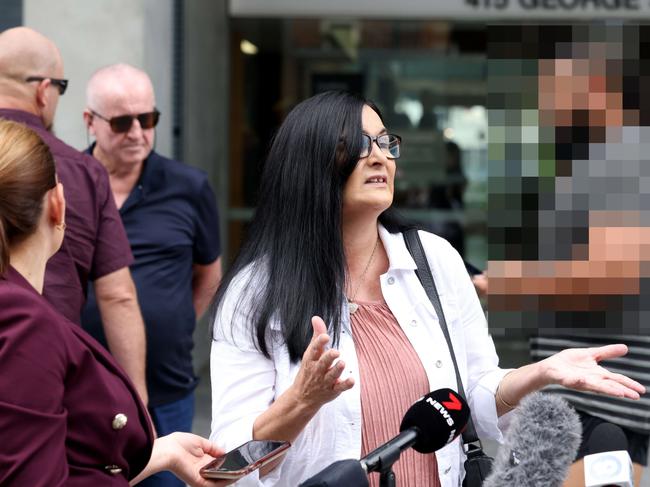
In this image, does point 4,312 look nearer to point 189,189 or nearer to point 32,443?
point 32,443

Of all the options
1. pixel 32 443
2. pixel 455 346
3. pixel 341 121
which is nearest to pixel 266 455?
pixel 32 443

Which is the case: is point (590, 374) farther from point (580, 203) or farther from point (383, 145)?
point (383, 145)

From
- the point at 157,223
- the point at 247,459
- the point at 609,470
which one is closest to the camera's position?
the point at 609,470

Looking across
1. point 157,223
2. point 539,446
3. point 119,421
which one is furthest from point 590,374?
point 157,223

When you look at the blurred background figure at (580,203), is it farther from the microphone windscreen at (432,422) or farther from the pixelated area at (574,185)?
the microphone windscreen at (432,422)

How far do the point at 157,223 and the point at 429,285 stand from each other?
6.35 ft

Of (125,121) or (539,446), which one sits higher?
(125,121)

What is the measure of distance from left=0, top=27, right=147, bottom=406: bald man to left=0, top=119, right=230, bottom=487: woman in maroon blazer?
119 centimetres

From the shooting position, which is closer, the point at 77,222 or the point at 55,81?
the point at 77,222

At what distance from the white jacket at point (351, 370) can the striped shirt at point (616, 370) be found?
0.30 metres

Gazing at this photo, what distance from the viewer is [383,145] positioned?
2791mm

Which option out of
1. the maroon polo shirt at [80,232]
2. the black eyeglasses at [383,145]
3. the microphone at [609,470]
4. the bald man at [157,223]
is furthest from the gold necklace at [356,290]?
the bald man at [157,223]

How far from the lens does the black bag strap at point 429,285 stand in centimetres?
270

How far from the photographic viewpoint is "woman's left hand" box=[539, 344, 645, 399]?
210cm
